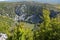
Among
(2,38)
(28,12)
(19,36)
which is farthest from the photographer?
(28,12)

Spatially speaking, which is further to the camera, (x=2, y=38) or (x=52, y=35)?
(x=2, y=38)

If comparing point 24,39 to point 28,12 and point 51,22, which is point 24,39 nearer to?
point 51,22

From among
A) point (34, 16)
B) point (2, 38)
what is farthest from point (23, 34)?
point (34, 16)

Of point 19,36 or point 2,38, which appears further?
point 2,38

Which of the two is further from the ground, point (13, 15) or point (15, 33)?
point (15, 33)

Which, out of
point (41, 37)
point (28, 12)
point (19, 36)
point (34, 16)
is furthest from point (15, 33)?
point (28, 12)

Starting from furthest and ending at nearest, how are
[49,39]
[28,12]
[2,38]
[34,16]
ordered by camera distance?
[28,12]
[34,16]
[2,38]
[49,39]

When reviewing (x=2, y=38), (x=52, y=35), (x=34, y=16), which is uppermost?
(x=52, y=35)

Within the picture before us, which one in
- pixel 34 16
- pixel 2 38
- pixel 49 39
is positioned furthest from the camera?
pixel 34 16

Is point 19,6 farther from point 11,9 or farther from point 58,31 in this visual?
point 58,31
